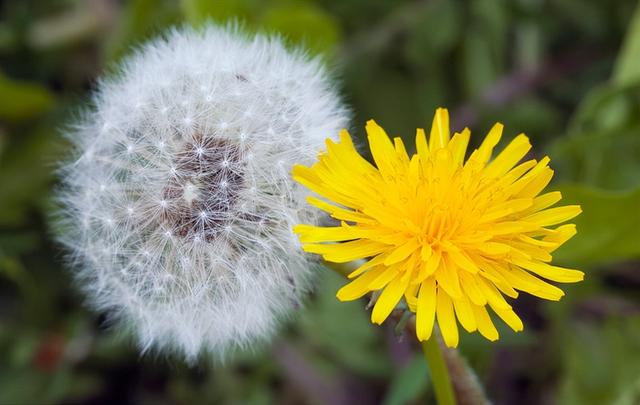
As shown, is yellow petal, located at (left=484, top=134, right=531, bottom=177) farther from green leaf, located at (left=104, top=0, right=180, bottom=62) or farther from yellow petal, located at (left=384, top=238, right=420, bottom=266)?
green leaf, located at (left=104, top=0, right=180, bottom=62)

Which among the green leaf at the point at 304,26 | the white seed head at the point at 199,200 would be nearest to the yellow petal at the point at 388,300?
the white seed head at the point at 199,200

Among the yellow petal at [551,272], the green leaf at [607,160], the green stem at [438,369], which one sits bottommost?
the green stem at [438,369]

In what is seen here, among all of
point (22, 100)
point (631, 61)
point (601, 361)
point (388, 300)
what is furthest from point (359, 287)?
point (22, 100)

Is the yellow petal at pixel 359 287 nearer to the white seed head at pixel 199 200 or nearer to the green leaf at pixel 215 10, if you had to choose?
the white seed head at pixel 199 200

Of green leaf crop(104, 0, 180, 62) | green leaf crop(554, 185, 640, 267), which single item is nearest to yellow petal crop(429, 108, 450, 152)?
green leaf crop(554, 185, 640, 267)

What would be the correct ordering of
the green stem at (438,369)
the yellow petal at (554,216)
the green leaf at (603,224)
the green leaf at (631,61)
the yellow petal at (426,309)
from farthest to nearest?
the green leaf at (631,61)
the green leaf at (603,224)
the green stem at (438,369)
the yellow petal at (554,216)
the yellow petal at (426,309)

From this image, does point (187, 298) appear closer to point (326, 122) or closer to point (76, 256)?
point (76, 256)

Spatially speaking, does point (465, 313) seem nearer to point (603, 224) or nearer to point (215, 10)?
point (603, 224)
